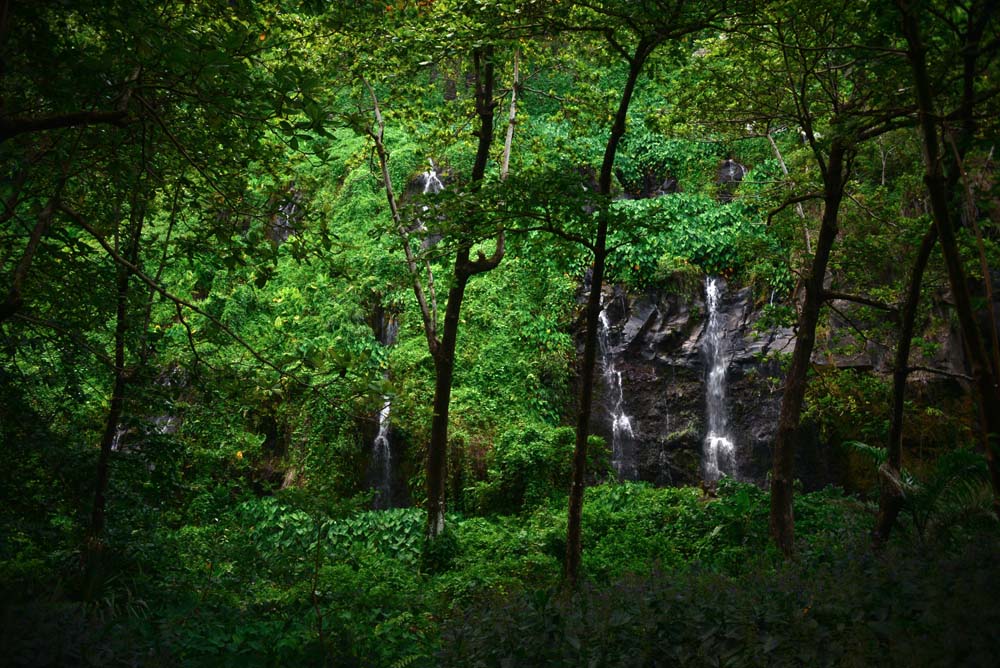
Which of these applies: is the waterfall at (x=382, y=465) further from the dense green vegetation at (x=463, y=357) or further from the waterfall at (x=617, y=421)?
the waterfall at (x=617, y=421)

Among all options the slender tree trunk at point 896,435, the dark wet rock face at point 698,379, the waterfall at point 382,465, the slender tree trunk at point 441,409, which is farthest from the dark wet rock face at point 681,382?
the slender tree trunk at point 896,435

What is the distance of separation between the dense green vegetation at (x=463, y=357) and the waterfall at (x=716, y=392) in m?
0.53

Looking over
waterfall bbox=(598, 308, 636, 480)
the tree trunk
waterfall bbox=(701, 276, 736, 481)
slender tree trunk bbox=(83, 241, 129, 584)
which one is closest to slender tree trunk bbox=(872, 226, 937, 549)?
the tree trunk

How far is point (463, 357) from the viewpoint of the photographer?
1448cm

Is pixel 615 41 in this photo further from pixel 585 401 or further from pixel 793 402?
pixel 793 402

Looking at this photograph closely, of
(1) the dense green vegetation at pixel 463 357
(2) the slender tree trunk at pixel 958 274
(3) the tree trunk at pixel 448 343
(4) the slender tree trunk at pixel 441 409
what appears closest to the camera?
(2) the slender tree trunk at pixel 958 274

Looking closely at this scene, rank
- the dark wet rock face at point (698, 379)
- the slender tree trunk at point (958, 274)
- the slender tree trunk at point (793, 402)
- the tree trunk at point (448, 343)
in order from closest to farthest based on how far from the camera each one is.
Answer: the slender tree trunk at point (958, 274) < the slender tree trunk at point (793, 402) < the tree trunk at point (448, 343) < the dark wet rock face at point (698, 379)

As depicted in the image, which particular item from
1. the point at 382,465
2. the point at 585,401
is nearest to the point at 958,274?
the point at 585,401

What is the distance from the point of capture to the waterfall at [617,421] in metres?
13.6

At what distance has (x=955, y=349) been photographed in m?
11.4

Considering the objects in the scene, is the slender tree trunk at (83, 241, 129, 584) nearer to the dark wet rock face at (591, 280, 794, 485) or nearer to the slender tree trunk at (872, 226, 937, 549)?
the slender tree trunk at (872, 226, 937, 549)

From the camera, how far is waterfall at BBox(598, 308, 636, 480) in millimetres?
13562

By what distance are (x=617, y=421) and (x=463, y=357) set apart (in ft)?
11.6

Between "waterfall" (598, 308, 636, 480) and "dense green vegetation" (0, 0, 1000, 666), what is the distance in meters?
0.63
